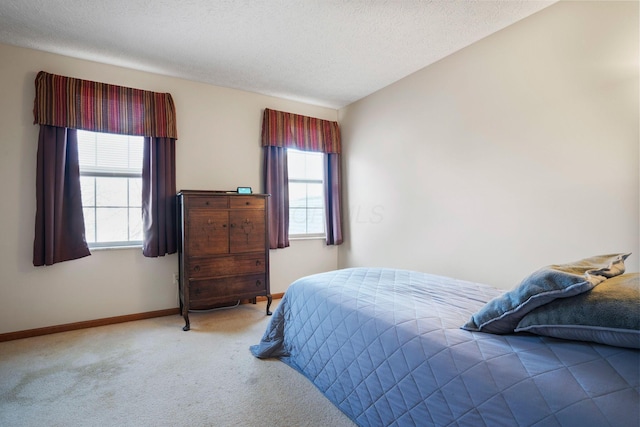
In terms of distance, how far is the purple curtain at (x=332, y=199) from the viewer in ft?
13.7

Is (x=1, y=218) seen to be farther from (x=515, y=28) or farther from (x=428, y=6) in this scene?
(x=515, y=28)

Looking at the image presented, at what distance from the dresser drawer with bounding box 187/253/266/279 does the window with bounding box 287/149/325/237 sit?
88 centimetres

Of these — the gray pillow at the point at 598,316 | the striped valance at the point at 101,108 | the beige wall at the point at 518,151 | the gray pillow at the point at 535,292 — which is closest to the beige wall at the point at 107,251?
the striped valance at the point at 101,108

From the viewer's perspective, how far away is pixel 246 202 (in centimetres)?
320

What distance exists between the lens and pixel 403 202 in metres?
3.38

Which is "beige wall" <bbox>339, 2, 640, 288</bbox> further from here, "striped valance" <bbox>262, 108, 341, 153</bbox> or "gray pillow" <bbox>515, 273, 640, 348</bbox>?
"gray pillow" <bbox>515, 273, 640, 348</bbox>

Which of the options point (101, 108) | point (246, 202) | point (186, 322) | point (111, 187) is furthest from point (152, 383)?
point (101, 108)

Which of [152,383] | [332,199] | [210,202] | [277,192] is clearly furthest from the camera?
[332,199]

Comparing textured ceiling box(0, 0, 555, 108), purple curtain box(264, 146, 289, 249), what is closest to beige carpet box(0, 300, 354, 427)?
purple curtain box(264, 146, 289, 249)

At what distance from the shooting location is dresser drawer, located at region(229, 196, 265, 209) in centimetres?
313

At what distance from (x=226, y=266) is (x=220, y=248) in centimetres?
19

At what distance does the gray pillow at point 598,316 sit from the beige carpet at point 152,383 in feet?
3.45

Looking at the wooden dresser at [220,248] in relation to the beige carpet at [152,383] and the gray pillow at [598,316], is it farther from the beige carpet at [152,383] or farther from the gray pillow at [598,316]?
the gray pillow at [598,316]

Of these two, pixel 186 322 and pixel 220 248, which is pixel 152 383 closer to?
pixel 186 322
